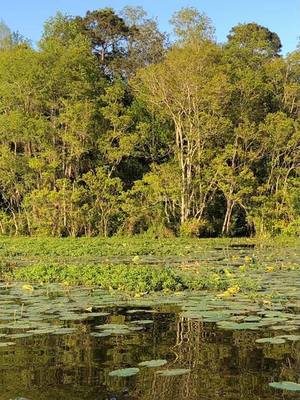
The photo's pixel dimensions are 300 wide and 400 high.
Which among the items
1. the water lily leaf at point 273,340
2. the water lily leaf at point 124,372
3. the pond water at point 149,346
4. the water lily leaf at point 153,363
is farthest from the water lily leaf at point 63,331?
the water lily leaf at point 273,340

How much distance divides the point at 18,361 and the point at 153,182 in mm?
18585

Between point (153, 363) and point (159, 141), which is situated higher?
point (159, 141)

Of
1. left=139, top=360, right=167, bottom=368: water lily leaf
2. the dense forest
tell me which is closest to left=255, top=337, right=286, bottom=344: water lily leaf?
left=139, top=360, right=167, bottom=368: water lily leaf

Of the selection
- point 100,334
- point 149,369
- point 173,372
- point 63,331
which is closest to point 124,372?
point 149,369

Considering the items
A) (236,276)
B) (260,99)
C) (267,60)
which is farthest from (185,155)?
(236,276)

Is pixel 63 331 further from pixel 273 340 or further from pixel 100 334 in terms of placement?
pixel 273 340

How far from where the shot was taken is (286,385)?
13.3 ft

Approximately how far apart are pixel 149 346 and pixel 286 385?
170cm

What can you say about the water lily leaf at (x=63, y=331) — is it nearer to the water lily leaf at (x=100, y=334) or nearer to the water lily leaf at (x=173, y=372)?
the water lily leaf at (x=100, y=334)

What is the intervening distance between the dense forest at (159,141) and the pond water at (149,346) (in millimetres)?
15208

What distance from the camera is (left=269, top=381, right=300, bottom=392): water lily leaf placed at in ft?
13.1

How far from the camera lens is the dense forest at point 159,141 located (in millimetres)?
22953

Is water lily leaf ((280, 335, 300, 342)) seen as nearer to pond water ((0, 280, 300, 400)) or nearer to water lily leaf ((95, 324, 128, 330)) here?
pond water ((0, 280, 300, 400))

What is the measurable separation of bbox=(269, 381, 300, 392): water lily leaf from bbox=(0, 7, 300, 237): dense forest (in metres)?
18.5
